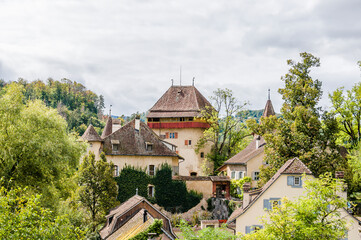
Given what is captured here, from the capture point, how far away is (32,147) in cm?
2220

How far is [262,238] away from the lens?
63.3 feet

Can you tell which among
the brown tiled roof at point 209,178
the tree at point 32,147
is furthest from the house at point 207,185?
the tree at point 32,147

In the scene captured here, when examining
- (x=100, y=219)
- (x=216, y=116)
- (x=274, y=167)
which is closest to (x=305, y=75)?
(x=274, y=167)

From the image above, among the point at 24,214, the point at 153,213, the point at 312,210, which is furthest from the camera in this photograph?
the point at 153,213

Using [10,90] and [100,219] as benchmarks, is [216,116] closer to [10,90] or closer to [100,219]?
[100,219]

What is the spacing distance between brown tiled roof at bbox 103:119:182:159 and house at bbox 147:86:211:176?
10450 mm

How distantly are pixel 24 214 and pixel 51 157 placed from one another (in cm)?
930

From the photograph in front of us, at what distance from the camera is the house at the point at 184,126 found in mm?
55219

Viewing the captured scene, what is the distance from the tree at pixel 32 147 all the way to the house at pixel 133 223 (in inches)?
213

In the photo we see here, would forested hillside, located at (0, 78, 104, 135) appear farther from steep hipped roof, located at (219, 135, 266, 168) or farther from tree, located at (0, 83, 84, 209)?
tree, located at (0, 83, 84, 209)

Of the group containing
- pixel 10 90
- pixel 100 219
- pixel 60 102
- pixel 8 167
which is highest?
pixel 60 102

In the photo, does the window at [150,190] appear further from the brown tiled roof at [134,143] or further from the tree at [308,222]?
the tree at [308,222]

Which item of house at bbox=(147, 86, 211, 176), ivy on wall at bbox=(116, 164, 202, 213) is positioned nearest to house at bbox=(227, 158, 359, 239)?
ivy on wall at bbox=(116, 164, 202, 213)

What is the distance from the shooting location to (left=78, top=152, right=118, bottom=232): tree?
116 feet
